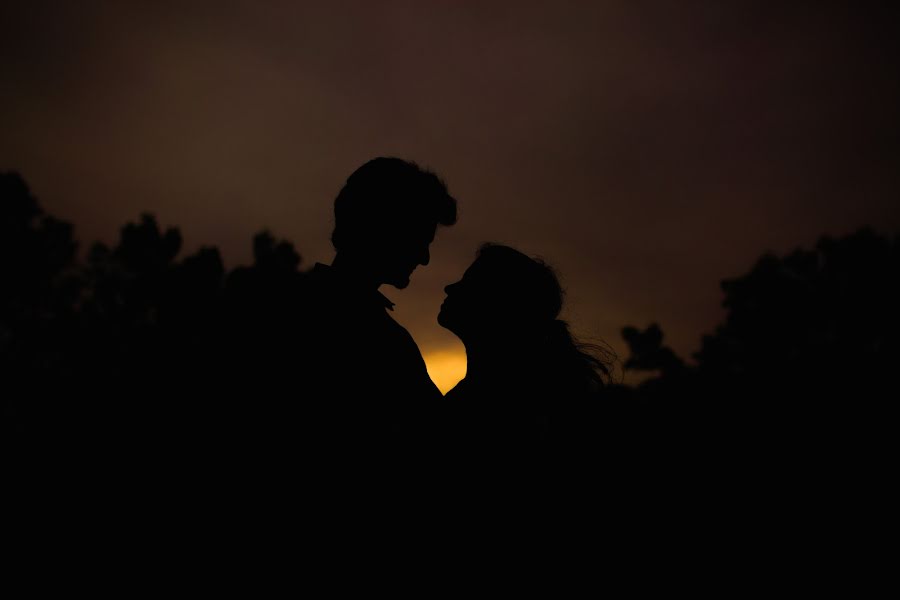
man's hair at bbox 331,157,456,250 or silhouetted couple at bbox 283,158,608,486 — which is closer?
silhouetted couple at bbox 283,158,608,486

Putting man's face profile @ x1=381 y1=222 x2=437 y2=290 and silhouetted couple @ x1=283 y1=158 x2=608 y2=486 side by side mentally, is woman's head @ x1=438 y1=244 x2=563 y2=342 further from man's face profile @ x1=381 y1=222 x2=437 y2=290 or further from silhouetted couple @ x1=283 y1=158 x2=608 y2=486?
man's face profile @ x1=381 y1=222 x2=437 y2=290

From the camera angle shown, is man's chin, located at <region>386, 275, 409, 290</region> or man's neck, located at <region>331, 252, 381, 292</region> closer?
man's neck, located at <region>331, 252, 381, 292</region>

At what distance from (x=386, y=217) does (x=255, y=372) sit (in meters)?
1.19

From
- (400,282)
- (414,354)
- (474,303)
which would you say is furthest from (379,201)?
(474,303)

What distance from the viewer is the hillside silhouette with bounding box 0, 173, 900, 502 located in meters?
2.15

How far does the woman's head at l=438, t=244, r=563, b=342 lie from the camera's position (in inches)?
157

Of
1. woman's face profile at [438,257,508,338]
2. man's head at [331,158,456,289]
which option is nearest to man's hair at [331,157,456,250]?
man's head at [331,158,456,289]

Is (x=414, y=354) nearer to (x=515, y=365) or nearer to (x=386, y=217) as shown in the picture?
(x=386, y=217)

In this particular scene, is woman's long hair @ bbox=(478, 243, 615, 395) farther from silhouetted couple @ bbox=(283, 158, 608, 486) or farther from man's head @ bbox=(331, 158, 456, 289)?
man's head @ bbox=(331, 158, 456, 289)

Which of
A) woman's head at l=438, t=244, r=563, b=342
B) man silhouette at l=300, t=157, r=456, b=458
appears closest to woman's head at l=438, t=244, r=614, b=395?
woman's head at l=438, t=244, r=563, b=342

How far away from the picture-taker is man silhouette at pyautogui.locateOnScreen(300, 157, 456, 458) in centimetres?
230

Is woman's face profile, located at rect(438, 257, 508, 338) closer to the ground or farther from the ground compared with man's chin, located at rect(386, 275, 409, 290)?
farther from the ground

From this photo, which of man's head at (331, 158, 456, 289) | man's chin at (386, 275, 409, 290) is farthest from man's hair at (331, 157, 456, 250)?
man's chin at (386, 275, 409, 290)

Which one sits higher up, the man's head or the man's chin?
the man's head
